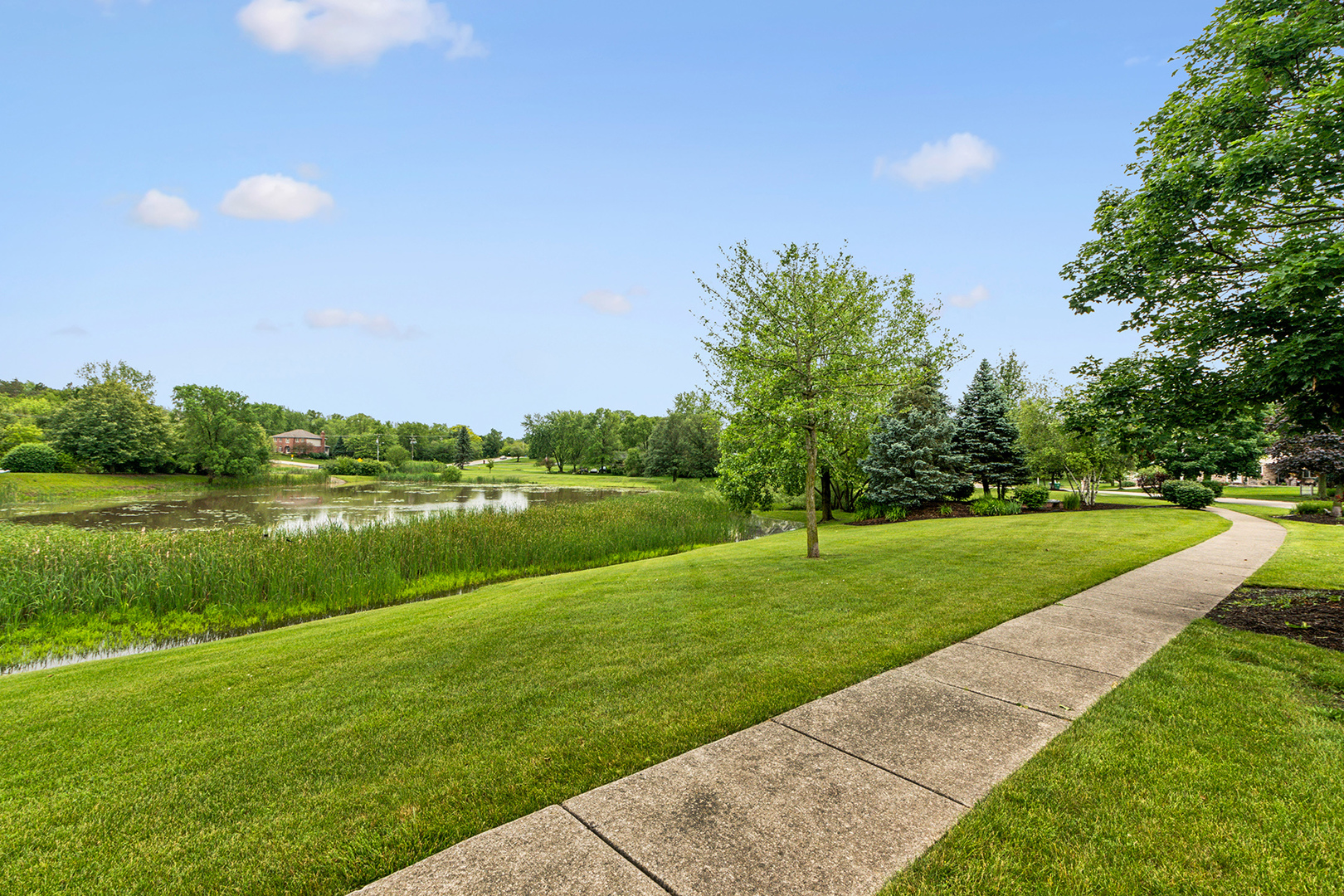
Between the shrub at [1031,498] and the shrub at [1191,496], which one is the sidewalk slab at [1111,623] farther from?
the shrub at [1191,496]

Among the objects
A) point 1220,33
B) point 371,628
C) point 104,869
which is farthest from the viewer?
point 371,628

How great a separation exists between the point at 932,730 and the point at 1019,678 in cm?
137

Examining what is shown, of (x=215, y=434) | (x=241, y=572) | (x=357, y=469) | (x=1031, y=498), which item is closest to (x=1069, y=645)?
(x=241, y=572)

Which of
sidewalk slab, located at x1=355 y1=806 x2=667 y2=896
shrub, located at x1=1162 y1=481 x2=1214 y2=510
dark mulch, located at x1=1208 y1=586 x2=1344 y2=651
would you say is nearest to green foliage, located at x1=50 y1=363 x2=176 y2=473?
sidewalk slab, located at x1=355 y1=806 x2=667 y2=896

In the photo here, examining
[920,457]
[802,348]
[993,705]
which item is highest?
[802,348]

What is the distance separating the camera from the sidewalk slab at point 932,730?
2.86 m

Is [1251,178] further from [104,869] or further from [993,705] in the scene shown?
[104,869]

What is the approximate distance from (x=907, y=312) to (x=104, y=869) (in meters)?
18.1

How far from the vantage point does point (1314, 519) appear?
1647 centimetres

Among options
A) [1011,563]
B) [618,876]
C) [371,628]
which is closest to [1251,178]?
[1011,563]

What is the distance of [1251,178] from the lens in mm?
4715

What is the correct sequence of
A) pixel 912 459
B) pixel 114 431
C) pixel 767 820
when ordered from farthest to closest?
pixel 114 431 < pixel 912 459 < pixel 767 820

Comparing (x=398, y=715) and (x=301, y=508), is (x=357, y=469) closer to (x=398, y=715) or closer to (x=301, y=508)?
(x=301, y=508)

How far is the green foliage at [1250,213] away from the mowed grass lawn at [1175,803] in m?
2.91
